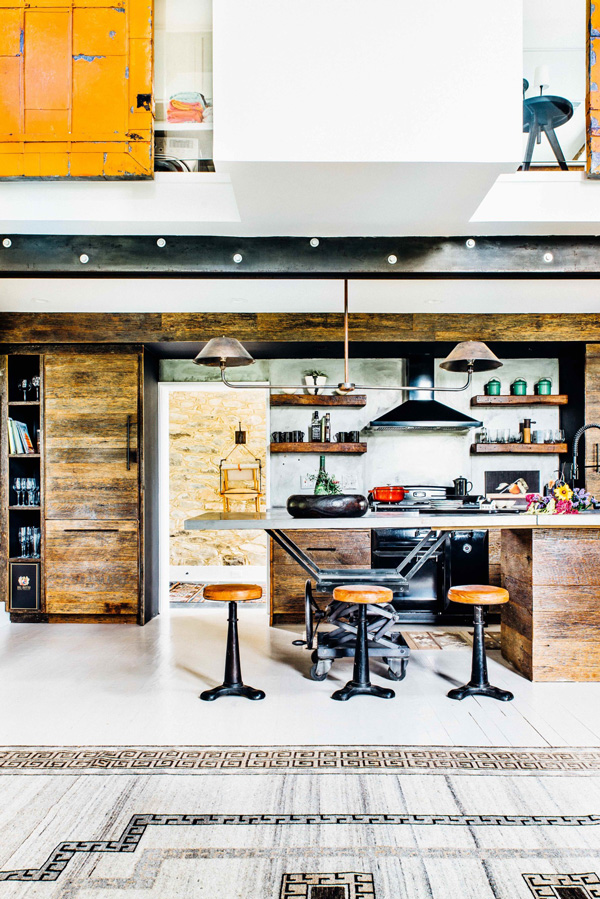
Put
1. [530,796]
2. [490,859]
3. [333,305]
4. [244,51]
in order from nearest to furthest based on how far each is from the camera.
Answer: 1. [490,859]
2. [530,796]
3. [244,51]
4. [333,305]

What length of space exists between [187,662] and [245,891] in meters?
2.42

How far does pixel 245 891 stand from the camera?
1.83 metres

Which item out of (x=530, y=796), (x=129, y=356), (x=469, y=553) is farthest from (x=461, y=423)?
(x=530, y=796)

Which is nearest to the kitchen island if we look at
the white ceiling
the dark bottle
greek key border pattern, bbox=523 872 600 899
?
the white ceiling

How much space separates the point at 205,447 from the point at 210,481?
447 mm

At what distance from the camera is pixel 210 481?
312 inches

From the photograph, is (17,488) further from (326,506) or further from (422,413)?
(422,413)

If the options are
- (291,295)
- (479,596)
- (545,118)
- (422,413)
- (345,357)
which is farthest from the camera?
(422,413)

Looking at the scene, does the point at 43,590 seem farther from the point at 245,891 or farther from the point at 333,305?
the point at 245,891

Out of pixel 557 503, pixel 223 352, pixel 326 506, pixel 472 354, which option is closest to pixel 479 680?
pixel 557 503

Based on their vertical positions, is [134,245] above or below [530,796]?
above

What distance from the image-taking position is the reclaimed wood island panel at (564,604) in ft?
12.2

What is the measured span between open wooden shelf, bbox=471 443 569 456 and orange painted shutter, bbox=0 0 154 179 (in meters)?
3.95

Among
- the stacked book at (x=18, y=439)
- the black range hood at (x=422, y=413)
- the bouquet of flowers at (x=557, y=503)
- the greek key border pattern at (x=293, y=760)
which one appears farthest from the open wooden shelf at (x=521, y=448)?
the stacked book at (x=18, y=439)
